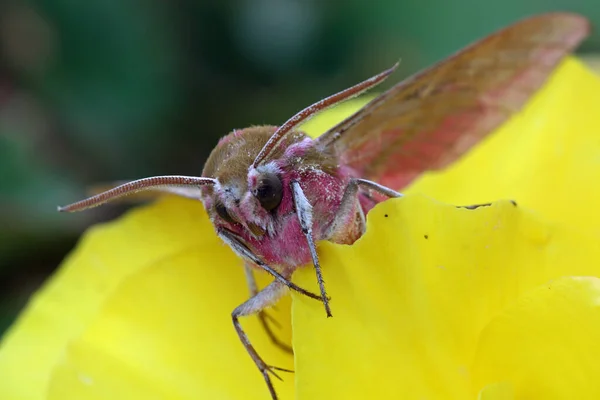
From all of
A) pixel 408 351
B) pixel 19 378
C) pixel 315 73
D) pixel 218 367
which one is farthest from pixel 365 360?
pixel 315 73

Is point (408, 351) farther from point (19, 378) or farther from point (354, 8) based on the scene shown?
point (354, 8)

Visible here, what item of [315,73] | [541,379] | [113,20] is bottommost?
[541,379]

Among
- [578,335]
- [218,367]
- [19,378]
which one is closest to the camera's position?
[578,335]

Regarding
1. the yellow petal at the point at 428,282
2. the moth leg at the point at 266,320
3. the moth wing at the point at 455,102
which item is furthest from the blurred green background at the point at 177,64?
the yellow petal at the point at 428,282

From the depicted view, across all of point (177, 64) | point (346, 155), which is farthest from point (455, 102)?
point (177, 64)

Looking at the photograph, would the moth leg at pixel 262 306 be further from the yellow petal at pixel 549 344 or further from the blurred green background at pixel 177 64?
the blurred green background at pixel 177 64
